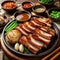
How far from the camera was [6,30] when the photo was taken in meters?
3.65

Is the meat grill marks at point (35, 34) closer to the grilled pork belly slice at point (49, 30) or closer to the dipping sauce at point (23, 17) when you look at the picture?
the grilled pork belly slice at point (49, 30)

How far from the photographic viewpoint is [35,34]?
11.0ft

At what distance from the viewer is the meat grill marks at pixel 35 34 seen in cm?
320

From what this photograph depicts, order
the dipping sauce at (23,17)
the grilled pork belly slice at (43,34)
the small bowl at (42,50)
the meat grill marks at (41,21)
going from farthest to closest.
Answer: the dipping sauce at (23,17) < the meat grill marks at (41,21) < the grilled pork belly slice at (43,34) < the small bowl at (42,50)

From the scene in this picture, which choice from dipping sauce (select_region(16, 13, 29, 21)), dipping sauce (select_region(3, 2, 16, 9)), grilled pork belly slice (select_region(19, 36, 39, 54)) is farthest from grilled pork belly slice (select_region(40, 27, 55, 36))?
dipping sauce (select_region(3, 2, 16, 9))

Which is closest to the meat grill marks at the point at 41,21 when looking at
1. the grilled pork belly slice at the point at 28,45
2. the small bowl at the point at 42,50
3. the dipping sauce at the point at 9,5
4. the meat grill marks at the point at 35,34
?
the meat grill marks at the point at 35,34

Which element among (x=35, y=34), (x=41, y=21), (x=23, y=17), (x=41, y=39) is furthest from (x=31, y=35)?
(x=23, y=17)

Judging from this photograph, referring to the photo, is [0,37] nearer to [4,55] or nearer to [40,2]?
[4,55]

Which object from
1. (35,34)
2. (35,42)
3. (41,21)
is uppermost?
(41,21)

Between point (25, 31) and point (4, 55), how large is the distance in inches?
23.9

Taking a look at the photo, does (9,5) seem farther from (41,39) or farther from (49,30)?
(41,39)

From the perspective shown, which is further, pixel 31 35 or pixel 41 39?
pixel 31 35

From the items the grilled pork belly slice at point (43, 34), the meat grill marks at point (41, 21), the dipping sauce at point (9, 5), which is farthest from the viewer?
the dipping sauce at point (9, 5)

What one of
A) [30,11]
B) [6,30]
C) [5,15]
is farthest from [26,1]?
[6,30]
